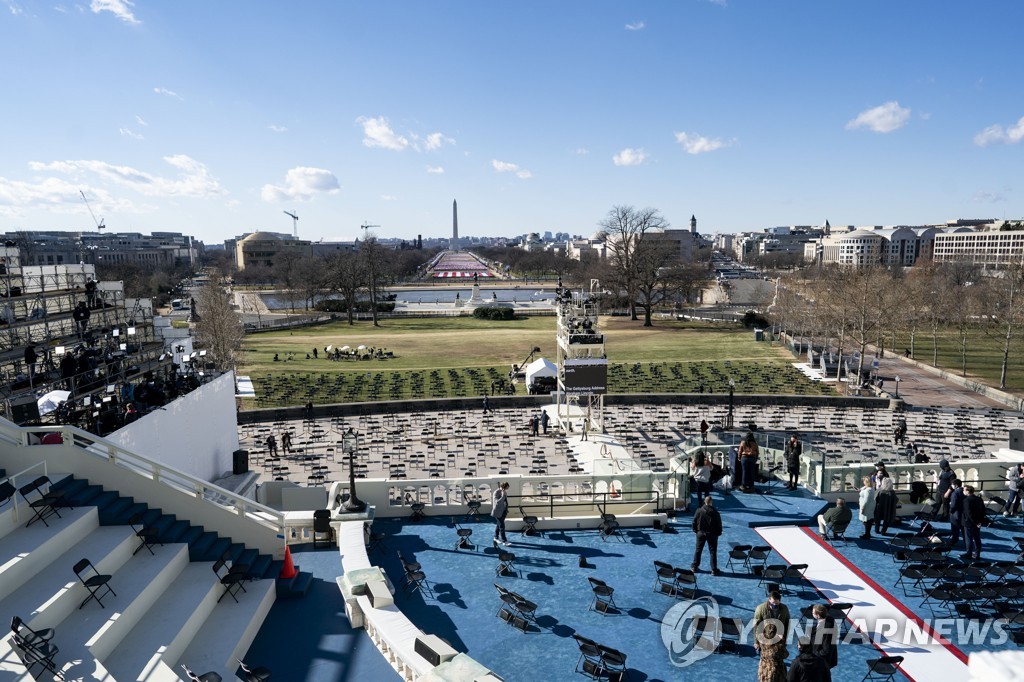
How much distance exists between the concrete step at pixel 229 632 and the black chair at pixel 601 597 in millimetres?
4734

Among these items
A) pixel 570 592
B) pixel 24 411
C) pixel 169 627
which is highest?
pixel 24 411

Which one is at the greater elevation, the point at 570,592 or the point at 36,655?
the point at 36,655

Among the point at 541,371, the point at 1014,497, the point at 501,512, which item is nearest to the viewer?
the point at 501,512

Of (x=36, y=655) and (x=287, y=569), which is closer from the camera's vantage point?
(x=36, y=655)

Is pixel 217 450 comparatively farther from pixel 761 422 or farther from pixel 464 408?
pixel 761 422

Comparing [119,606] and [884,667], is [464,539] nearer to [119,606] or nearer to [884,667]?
[119,606]

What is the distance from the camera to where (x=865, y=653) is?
9.66 m

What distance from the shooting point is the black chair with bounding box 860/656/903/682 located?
8.83 metres

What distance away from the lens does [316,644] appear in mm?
9977

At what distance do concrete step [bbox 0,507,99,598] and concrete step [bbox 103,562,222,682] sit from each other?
1.50 metres

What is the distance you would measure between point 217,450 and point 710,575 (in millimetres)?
14929

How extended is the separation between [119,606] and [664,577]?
337 inches

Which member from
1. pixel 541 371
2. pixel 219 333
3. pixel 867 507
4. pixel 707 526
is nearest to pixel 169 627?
pixel 707 526

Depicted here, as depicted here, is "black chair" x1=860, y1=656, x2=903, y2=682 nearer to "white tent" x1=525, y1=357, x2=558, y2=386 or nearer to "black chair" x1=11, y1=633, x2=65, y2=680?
"black chair" x1=11, y1=633, x2=65, y2=680
